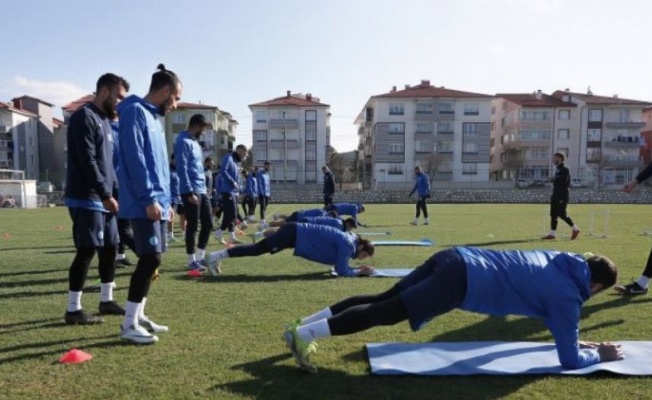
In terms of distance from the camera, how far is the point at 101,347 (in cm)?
424

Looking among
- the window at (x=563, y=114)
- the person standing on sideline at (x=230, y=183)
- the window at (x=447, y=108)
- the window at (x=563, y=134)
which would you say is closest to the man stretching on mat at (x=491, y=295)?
the person standing on sideline at (x=230, y=183)

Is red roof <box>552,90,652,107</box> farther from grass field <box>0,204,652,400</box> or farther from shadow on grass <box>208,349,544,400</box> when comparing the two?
shadow on grass <box>208,349,544,400</box>

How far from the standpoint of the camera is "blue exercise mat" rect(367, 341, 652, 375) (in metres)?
3.78

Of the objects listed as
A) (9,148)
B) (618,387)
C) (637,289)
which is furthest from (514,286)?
(9,148)

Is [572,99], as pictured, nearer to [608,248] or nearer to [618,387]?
[608,248]

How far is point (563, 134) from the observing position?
67938 mm

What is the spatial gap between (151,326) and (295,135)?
6183 cm

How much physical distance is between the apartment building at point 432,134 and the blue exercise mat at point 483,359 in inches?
2319

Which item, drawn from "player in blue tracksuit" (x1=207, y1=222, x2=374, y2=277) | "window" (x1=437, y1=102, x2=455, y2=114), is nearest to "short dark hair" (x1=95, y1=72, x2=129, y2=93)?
"player in blue tracksuit" (x1=207, y1=222, x2=374, y2=277)

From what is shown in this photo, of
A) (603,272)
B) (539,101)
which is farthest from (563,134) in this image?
(603,272)

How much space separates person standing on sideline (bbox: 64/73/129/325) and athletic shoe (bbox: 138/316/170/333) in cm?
55

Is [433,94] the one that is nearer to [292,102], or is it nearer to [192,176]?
[292,102]

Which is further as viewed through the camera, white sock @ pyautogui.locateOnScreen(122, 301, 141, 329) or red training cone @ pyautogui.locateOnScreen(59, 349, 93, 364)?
white sock @ pyautogui.locateOnScreen(122, 301, 141, 329)

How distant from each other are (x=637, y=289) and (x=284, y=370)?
17.5ft
